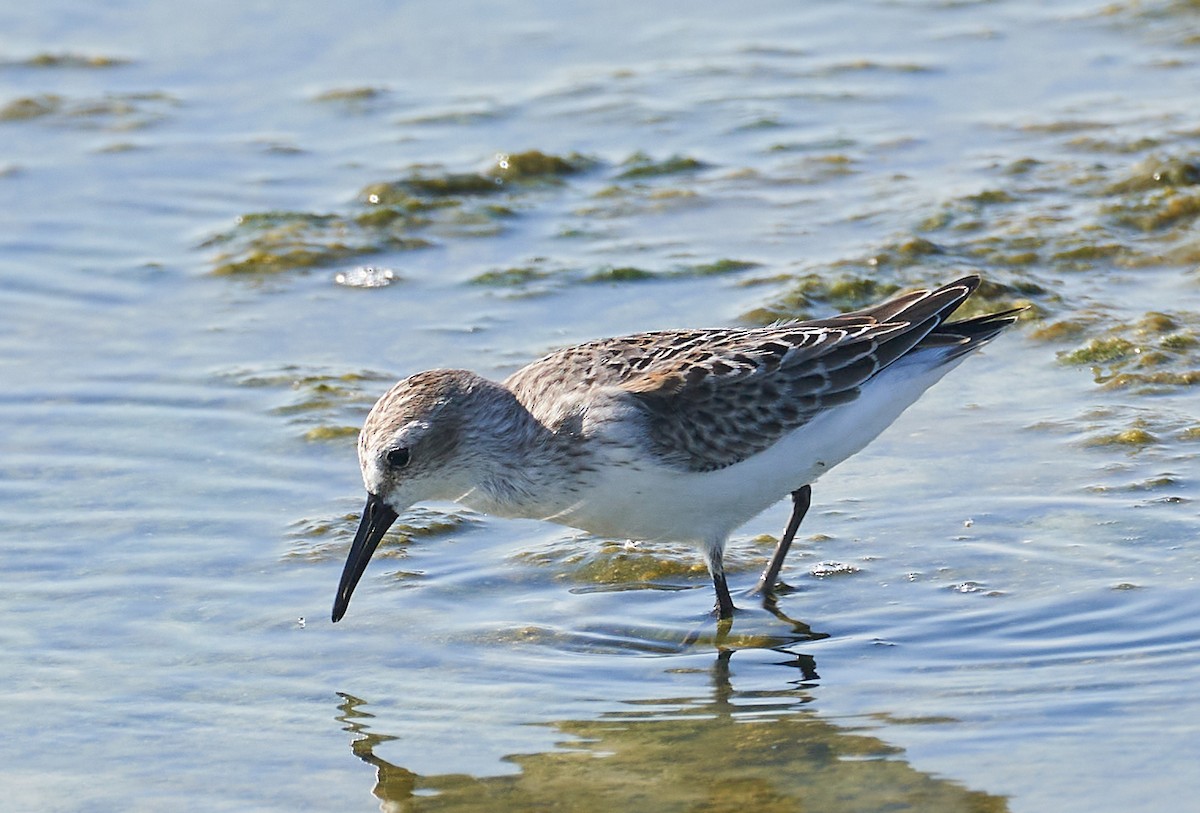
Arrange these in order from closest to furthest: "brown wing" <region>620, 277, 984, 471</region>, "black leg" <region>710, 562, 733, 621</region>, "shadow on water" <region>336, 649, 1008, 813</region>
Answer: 1. "shadow on water" <region>336, 649, 1008, 813</region>
2. "brown wing" <region>620, 277, 984, 471</region>
3. "black leg" <region>710, 562, 733, 621</region>

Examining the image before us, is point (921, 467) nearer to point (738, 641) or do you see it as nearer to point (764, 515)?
point (764, 515)

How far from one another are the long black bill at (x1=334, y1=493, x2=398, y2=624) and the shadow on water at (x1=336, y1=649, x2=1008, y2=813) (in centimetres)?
56

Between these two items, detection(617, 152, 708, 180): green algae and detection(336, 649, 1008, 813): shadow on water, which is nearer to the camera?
detection(336, 649, 1008, 813): shadow on water

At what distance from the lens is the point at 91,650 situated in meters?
6.60

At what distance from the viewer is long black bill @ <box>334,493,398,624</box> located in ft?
21.7

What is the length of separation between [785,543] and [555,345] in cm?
255

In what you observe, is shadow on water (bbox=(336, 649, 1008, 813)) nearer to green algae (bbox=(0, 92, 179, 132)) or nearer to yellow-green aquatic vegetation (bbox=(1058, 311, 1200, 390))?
yellow-green aquatic vegetation (bbox=(1058, 311, 1200, 390))

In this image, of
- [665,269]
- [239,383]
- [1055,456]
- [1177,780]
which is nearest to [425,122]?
[665,269]

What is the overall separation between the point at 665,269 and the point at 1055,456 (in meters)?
3.07

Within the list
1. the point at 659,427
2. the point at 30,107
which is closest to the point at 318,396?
the point at 659,427

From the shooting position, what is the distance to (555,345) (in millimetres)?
9391

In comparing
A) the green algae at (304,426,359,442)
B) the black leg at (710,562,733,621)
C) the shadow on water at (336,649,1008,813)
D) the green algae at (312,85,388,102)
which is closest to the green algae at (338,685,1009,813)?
the shadow on water at (336,649,1008,813)

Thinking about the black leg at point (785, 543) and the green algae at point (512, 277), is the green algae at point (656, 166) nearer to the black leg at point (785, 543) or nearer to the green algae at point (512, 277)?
the green algae at point (512, 277)

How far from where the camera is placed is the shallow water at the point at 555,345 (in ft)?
19.2
